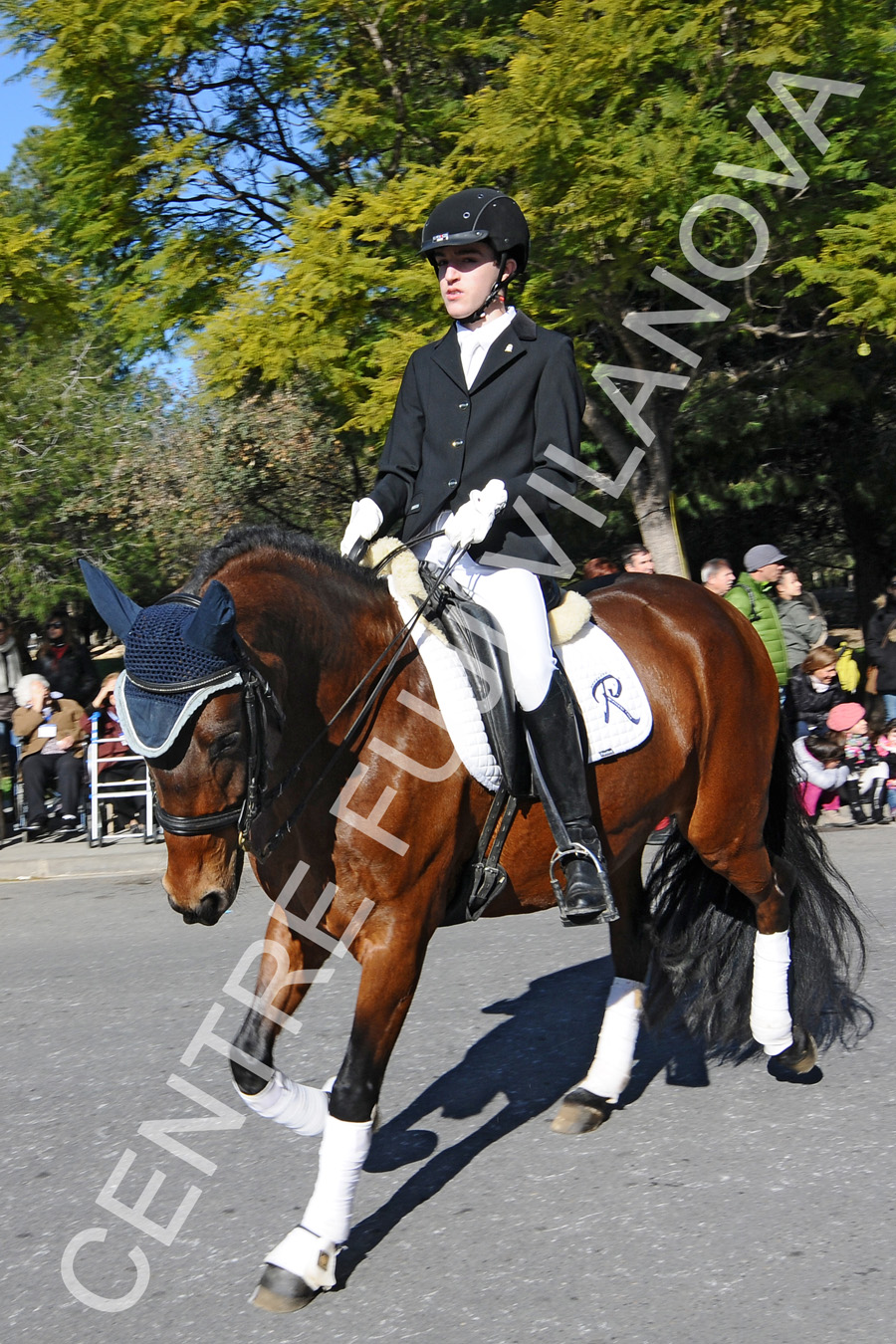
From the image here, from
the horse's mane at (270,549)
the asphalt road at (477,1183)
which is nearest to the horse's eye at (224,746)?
the horse's mane at (270,549)

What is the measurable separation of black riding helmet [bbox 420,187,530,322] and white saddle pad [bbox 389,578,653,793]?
3.34ft

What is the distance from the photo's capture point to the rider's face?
157 inches

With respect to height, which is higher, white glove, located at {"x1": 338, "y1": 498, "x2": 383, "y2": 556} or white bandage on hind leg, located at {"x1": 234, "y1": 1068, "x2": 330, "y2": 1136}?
white glove, located at {"x1": 338, "y1": 498, "x2": 383, "y2": 556}

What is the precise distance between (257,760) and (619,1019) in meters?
1.95

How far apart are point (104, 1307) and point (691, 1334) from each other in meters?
1.43

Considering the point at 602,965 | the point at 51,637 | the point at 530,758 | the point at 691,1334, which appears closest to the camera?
the point at 691,1334

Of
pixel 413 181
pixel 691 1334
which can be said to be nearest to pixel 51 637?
pixel 413 181

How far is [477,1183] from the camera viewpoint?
3955mm

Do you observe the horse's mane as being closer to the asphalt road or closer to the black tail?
the asphalt road

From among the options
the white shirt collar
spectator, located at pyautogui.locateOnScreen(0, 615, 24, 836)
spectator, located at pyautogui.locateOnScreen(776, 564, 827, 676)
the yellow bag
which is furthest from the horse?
spectator, located at pyautogui.locateOnScreen(0, 615, 24, 836)

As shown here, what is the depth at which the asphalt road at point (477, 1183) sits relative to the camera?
321 centimetres

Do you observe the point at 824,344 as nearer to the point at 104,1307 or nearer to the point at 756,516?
the point at 756,516

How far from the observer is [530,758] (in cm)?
393

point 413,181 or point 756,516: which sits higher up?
point 413,181
